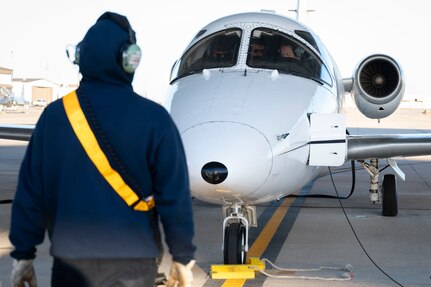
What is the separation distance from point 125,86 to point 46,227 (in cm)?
76

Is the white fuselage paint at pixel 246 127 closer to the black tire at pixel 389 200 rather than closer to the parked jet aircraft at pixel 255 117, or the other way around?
the parked jet aircraft at pixel 255 117

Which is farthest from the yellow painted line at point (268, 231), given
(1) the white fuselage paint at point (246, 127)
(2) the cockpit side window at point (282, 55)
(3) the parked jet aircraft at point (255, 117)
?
(2) the cockpit side window at point (282, 55)

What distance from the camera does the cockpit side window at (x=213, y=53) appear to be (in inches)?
365

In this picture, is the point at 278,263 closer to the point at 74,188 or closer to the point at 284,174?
the point at 284,174

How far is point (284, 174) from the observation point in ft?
26.4

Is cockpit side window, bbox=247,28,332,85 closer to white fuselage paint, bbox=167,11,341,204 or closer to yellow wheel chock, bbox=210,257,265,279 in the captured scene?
white fuselage paint, bbox=167,11,341,204

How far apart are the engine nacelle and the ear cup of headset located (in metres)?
9.69

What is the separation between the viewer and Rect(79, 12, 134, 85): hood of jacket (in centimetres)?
376

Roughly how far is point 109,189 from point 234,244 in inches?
173

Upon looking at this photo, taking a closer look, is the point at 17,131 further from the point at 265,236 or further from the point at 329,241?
the point at 329,241

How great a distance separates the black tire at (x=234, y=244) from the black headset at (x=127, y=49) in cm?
429

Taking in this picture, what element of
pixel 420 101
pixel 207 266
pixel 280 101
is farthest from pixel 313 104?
pixel 420 101

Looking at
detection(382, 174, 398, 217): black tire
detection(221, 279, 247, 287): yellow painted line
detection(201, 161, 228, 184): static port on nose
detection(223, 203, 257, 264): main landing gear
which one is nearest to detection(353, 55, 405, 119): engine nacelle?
detection(382, 174, 398, 217): black tire

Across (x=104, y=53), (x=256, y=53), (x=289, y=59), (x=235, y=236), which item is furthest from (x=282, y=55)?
(x=104, y=53)
